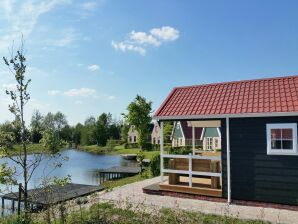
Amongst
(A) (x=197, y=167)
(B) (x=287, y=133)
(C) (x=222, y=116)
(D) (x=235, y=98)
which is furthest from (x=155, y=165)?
(B) (x=287, y=133)

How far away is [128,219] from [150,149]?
5124cm

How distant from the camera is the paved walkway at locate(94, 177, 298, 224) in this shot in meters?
9.72

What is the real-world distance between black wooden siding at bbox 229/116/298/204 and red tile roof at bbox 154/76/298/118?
0.48 meters

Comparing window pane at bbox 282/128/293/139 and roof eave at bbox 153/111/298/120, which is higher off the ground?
roof eave at bbox 153/111/298/120

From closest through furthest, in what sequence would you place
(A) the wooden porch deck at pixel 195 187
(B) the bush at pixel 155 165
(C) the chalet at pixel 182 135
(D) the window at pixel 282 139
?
(D) the window at pixel 282 139
(A) the wooden porch deck at pixel 195 187
(B) the bush at pixel 155 165
(C) the chalet at pixel 182 135

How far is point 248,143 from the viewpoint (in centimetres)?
1123

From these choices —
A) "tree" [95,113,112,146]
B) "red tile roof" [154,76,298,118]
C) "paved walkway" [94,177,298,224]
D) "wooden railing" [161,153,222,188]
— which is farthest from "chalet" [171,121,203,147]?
"wooden railing" [161,153,222,188]

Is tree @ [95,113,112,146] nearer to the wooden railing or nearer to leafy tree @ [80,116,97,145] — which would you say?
leafy tree @ [80,116,97,145]

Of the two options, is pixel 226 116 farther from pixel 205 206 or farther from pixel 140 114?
pixel 140 114

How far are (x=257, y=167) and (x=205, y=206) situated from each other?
2.22 metres

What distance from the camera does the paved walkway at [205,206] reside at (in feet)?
31.9

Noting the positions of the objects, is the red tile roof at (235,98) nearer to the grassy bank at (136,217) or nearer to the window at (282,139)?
the window at (282,139)

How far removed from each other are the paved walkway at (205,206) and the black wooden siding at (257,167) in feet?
1.67

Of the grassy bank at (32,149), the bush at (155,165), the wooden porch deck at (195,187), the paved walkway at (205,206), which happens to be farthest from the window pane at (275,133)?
the bush at (155,165)
